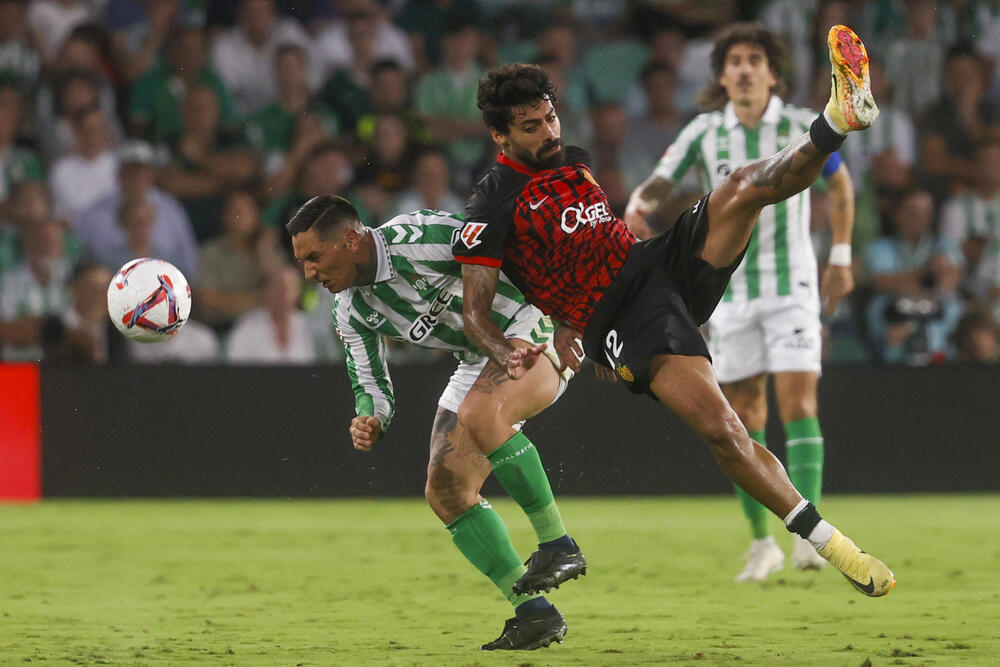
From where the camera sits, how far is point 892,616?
506 cm

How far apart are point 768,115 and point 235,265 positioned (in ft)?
15.9

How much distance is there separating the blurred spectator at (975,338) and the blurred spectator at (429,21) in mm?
4528

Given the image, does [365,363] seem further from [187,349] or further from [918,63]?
[918,63]

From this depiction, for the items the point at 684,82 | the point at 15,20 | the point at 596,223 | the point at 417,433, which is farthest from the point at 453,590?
the point at 15,20

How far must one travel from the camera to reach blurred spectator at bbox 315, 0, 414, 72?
11156mm

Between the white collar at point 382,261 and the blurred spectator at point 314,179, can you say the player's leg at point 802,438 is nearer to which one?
the white collar at point 382,261

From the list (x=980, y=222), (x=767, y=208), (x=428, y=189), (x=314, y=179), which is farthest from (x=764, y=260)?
(x=314, y=179)

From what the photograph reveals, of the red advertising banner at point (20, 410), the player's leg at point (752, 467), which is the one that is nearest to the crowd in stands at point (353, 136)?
the red advertising banner at point (20, 410)

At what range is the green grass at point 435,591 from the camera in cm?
444

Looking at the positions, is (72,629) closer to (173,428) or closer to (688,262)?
(688,262)

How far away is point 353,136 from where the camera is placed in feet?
35.2

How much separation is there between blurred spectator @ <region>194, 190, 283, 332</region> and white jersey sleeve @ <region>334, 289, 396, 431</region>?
5.01 metres

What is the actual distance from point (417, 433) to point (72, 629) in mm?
4380

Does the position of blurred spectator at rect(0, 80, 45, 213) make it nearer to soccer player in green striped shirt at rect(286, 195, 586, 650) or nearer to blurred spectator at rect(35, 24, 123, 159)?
blurred spectator at rect(35, 24, 123, 159)
